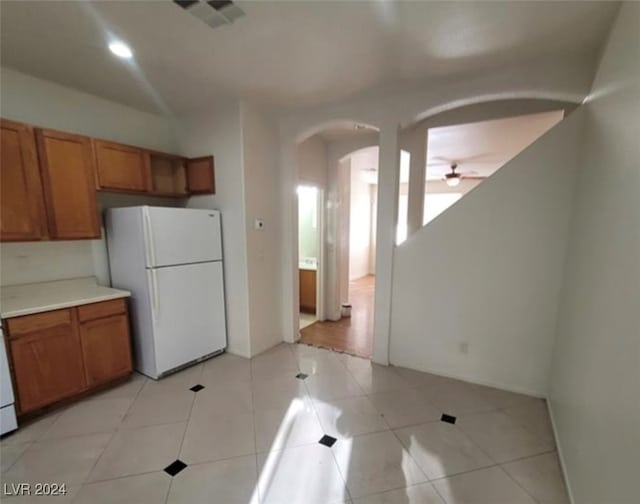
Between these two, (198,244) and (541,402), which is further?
(198,244)

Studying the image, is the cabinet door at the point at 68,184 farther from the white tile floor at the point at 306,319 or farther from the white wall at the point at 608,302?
the white wall at the point at 608,302

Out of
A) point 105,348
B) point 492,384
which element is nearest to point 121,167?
point 105,348

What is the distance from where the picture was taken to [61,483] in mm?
1732

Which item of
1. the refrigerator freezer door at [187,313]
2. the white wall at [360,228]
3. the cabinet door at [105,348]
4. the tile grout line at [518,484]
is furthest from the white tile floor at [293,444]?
the white wall at [360,228]

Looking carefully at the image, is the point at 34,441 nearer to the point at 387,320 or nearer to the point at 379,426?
the point at 379,426

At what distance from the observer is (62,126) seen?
2711mm

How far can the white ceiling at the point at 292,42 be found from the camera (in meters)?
1.69

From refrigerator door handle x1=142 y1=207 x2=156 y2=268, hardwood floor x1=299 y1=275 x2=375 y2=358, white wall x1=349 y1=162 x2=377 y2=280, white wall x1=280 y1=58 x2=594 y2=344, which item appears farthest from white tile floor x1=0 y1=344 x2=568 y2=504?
white wall x1=349 y1=162 x2=377 y2=280

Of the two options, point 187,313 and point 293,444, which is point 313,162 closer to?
point 187,313

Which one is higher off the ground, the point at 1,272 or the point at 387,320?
the point at 1,272

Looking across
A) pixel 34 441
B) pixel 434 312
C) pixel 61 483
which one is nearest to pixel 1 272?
pixel 34 441

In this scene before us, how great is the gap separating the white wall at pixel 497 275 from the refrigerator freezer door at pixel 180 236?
6.35ft

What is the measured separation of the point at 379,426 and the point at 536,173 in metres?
2.34

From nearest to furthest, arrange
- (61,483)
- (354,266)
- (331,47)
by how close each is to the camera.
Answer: (61,483)
(331,47)
(354,266)
